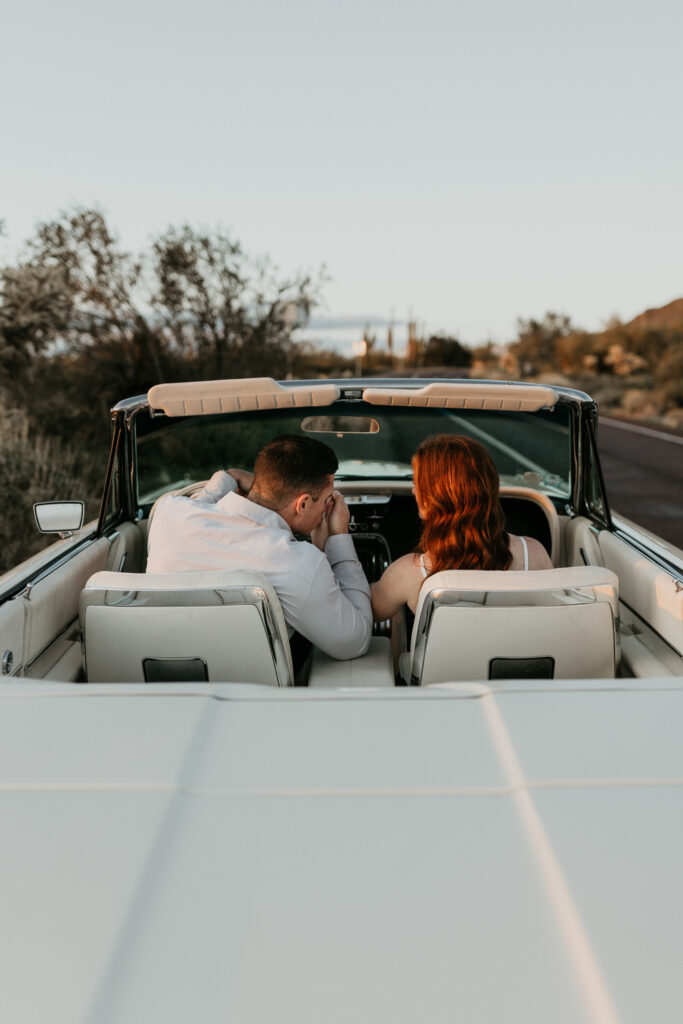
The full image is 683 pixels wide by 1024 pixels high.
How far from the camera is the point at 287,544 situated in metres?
2.63

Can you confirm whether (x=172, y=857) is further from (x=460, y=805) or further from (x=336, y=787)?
(x=460, y=805)

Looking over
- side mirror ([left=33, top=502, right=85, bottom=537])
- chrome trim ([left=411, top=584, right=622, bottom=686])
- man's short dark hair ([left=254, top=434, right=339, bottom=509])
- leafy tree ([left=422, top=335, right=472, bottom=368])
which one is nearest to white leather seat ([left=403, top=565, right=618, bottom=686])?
chrome trim ([left=411, top=584, right=622, bottom=686])

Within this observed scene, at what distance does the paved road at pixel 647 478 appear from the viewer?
1186cm

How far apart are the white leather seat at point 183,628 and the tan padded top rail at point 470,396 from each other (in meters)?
1.20

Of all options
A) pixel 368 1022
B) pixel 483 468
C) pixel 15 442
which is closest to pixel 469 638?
pixel 483 468

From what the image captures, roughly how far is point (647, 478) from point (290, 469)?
46.8ft

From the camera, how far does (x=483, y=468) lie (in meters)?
2.88

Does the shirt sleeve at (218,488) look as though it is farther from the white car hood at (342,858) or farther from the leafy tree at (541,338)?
the leafy tree at (541,338)

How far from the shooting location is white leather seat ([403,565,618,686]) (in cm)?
226

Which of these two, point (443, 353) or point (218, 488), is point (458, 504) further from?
point (443, 353)

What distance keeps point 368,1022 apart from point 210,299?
16.1 m

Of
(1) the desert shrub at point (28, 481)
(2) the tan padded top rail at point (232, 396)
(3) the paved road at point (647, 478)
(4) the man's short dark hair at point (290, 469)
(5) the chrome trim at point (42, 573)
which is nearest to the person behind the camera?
(5) the chrome trim at point (42, 573)

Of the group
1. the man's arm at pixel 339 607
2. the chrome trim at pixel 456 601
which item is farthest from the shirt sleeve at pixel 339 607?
the chrome trim at pixel 456 601

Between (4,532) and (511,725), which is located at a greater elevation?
(511,725)
